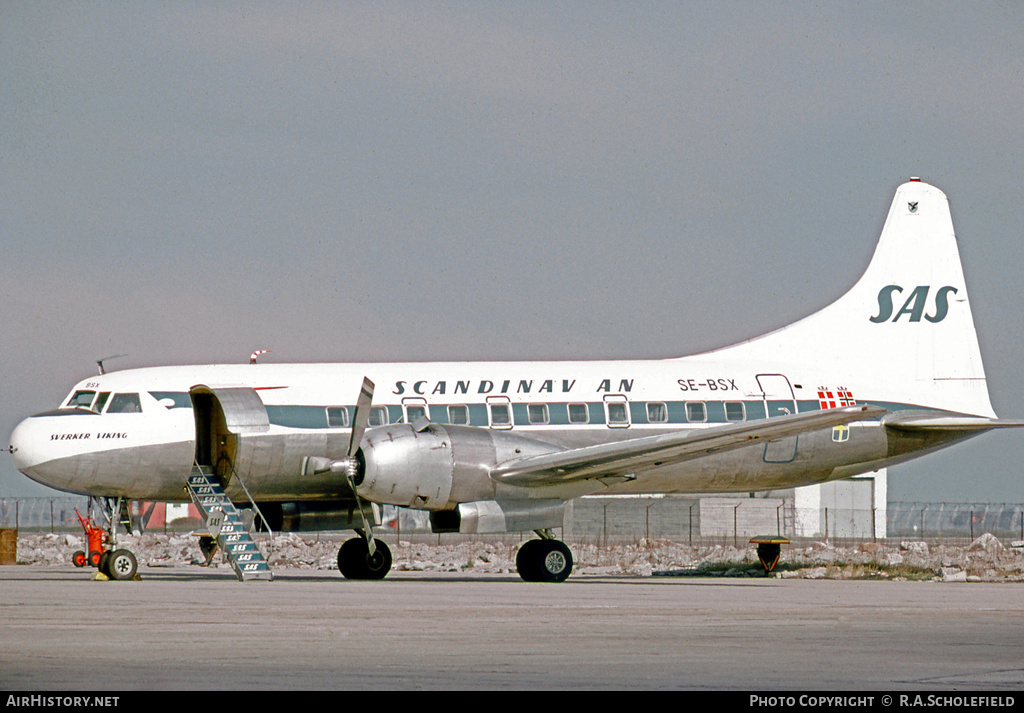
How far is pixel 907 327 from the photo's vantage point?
2930cm

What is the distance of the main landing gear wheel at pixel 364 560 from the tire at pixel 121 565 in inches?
152

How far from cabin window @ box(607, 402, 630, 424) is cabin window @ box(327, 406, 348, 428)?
504cm

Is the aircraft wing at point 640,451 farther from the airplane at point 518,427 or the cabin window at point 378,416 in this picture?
the cabin window at point 378,416

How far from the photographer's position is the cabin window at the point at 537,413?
26000 mm

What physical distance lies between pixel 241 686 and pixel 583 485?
52.4ft

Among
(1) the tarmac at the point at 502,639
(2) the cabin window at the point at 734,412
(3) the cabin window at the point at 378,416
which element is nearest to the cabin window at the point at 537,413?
(3) the cabin window at the point at 378,416

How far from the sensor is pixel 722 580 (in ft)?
90.2

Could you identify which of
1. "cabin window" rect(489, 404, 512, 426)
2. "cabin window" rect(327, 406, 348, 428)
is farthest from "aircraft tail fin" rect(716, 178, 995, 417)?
"cabin window" rect(327, 406, 348, 428)

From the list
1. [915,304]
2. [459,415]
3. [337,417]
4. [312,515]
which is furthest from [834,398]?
[312,515]

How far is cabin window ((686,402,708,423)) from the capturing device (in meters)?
26.5

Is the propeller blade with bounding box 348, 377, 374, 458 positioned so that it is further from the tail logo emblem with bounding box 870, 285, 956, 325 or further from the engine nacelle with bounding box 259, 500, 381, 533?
the tail logo emblem with bounding box 870, 285, 956, 325

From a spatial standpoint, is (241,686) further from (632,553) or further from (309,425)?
(632,553)

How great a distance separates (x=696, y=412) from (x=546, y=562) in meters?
4.44

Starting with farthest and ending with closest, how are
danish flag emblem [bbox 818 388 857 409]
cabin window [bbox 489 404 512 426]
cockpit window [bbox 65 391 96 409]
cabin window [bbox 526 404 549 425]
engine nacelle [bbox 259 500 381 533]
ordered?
danish flag emblem [bbox 818 388 857 409]
engine nacelle [bbox 259 500 381 533]
cabin window [bbox 526 404 549 425]
cabin window [bbox 489 404 512 426]
cockpit window [bbox 65 391 96 409]
